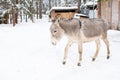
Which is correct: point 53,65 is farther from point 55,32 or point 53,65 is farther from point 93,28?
point 93,28

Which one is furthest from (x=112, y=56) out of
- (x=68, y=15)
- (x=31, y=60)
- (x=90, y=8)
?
(x=90, y=8)

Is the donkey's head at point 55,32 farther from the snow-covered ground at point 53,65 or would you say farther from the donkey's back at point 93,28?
the snow-covered ground at point 53,65

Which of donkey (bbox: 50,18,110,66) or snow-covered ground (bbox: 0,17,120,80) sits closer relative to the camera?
snow-covered ground (bbox: 0,17,120,80)

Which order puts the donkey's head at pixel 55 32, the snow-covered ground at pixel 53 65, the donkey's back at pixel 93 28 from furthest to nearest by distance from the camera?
the donkey's back at pixel 93 28, the donkey's head at pixel 55 32, the snow-covered ground at pixel 53 65

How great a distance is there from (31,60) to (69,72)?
216cm

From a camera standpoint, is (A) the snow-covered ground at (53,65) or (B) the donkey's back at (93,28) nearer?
(A) the snow-covered ground at (53,65)

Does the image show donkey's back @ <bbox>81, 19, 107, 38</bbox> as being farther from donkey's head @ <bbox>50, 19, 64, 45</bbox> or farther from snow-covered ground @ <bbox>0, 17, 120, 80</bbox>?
snow-covered ground @ <bbox>0, 17, 120, 80</bbox>

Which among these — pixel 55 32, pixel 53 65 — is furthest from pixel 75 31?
pixel 53 65

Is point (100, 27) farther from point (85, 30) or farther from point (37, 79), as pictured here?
point (37, 79)

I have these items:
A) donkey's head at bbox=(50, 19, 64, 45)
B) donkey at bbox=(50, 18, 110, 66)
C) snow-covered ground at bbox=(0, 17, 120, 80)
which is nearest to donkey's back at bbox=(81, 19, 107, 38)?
donkey at bbox=(50, 18, 110, 66)

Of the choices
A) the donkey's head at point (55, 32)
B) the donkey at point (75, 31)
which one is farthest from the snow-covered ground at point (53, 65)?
the donkey's head at point (55, 32)

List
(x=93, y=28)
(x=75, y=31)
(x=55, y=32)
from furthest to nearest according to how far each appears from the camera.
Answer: (x=93, y=28) < (x=75, y=31) < (x=55, y=32)

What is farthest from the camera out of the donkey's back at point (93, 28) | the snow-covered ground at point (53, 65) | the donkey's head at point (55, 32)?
the donkey's back at point (93, 28)

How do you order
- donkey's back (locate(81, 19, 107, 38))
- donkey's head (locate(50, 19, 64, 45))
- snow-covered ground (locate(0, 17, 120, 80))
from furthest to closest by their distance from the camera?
donkey's back (locate(81, 19, 107, 38)) → donkey's head (locate(50, 19, 64, 45)) → snow-covered ground (locate(0, 17, 120, 80))
